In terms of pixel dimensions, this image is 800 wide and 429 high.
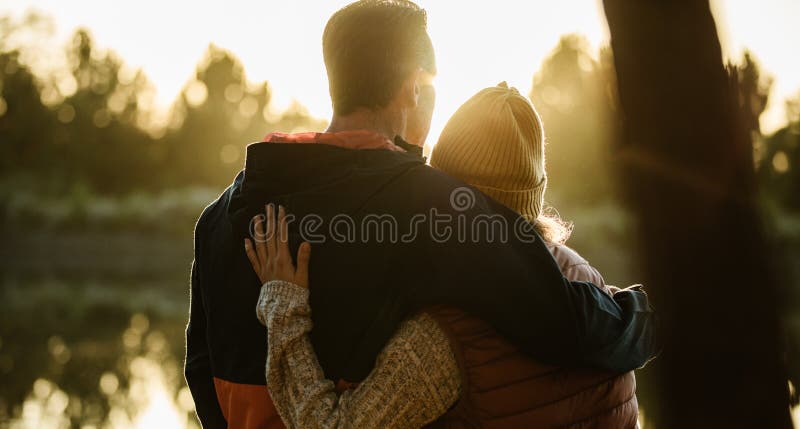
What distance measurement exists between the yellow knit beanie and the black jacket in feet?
0.37

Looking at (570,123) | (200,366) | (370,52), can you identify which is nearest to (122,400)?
(200,366)

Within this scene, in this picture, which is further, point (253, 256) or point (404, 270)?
point (253, 256)

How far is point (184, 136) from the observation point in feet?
93.6

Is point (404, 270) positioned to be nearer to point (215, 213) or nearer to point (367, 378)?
point (367, 378)

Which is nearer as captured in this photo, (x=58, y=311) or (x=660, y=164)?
(x=660, y=164)

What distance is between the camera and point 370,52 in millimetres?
1629

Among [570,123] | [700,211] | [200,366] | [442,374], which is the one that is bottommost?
[570,123]

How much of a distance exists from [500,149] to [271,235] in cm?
46

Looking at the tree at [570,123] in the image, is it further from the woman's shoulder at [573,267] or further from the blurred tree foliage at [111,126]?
the woman's shoulder at [573,267]

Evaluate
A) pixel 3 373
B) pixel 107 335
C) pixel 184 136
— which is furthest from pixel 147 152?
pixel 3 373

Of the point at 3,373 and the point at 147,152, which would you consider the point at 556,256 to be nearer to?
the point at 3,373

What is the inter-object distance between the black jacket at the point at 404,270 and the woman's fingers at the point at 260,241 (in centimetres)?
3

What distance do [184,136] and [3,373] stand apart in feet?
70.7

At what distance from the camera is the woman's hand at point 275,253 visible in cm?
155
